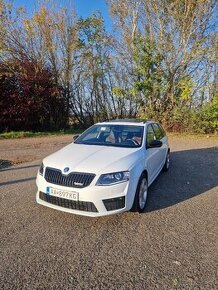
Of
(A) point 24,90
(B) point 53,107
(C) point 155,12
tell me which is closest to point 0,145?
(A) point 24,90

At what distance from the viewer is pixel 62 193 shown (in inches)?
150

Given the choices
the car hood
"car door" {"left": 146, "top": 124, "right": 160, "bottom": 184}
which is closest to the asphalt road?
"car door" {"left": 146, "top": 124, "right": 160, "bottom": 184}

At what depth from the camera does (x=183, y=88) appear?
575 inches

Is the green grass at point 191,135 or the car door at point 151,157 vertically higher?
the car door at point 151,157

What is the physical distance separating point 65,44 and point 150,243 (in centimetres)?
1546

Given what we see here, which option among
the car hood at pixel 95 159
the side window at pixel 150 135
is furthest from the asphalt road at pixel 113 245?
the side window at pixel 150 135

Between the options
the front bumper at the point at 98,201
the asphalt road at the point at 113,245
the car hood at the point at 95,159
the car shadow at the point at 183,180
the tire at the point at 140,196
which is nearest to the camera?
the asphalt road at the point at 113,245

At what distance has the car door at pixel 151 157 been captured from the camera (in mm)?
4898

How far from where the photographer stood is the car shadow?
198 inches

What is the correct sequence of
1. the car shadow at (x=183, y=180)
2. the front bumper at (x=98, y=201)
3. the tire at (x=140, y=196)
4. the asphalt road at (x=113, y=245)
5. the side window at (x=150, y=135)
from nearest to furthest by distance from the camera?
the asphalt road at (x=113, y=245) → the front bumper at (x=98, y=201) → the tire at (x=140, y=196) → the car shadow at (x=183, y=180) → the side window at (x=150, y=135)

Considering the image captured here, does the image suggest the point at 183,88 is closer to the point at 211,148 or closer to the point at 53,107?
the point at 211,148

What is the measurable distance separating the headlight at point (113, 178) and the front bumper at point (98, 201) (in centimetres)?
6

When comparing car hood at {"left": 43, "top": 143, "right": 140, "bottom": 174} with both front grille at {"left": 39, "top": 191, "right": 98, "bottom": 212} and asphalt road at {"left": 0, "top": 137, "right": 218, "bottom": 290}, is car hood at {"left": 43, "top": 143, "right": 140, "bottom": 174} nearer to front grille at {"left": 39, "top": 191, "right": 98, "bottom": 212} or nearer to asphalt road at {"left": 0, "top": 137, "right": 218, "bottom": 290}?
front grille at {"left": 39, "top": 191, "right": 98, "bottom": 212}

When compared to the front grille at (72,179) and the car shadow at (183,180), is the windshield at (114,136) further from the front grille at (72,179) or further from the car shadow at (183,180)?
the front grille at (72,179)
